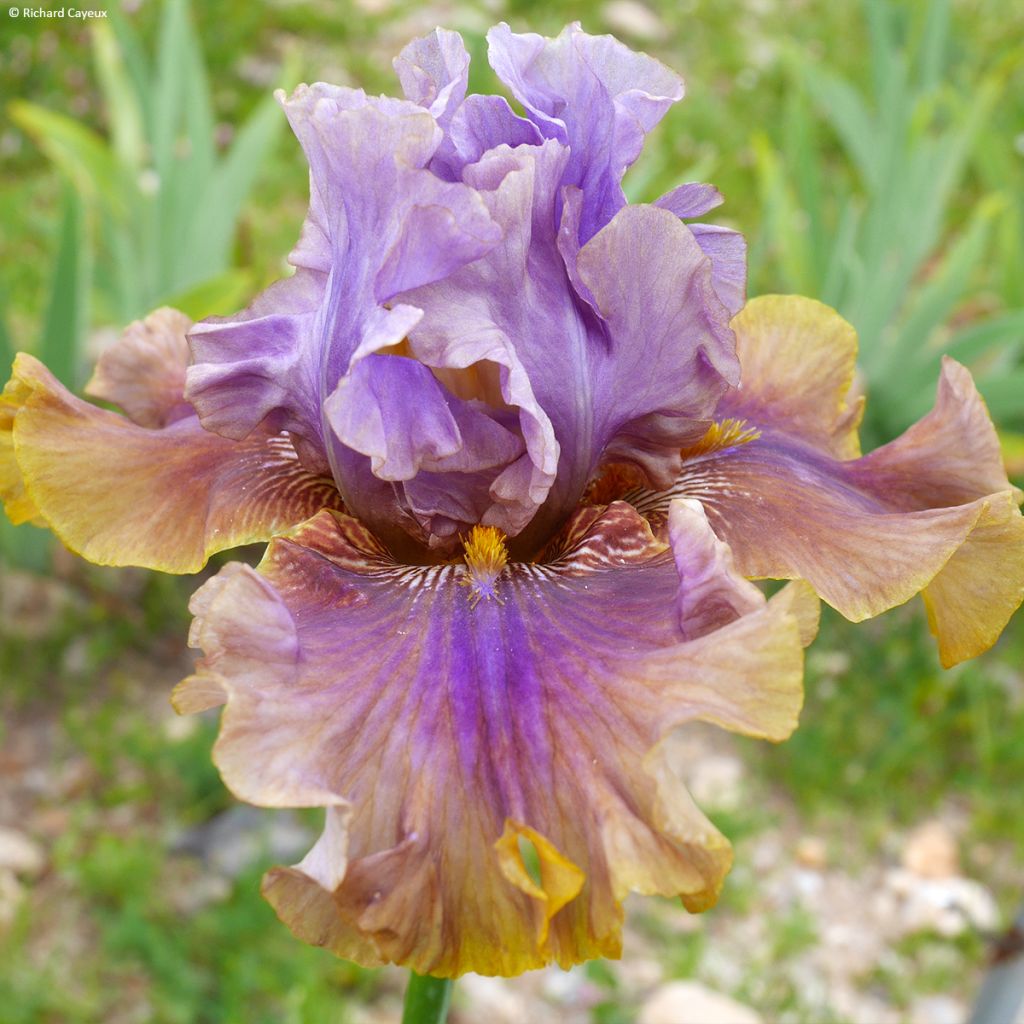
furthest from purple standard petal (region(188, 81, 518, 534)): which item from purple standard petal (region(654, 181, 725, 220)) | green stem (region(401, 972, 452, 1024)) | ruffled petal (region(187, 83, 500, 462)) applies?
green stem (region(401, 972, 452, 1024))

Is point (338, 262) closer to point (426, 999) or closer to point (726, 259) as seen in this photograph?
point (726, 259)

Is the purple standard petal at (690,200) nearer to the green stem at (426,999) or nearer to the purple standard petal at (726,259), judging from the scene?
the purple standard petal at (726,259)

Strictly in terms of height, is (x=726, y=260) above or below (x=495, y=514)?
above

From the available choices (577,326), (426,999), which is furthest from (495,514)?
(426,999)

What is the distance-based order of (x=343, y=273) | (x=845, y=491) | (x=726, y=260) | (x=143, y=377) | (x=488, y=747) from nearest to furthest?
(x=488, y=747), (x=343, y=273), (x=726, y=260), (x=845, y=491), (x=143, y=377)

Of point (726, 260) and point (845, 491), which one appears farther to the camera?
point (845, 491)

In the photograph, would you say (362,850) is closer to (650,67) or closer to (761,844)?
(650,67)

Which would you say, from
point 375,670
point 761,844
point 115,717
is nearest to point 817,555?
point 375,670
